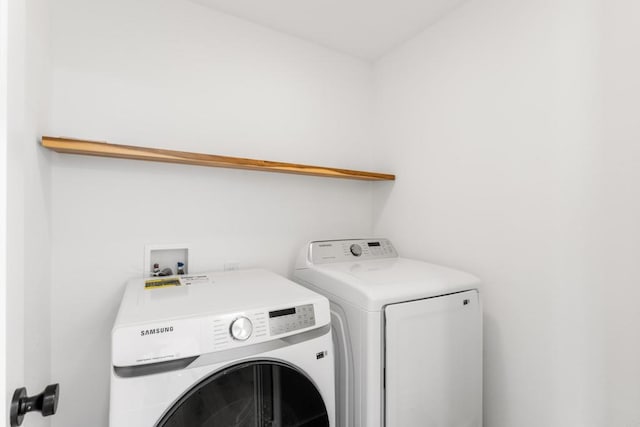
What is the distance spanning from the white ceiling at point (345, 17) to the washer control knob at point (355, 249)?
4.22 feet

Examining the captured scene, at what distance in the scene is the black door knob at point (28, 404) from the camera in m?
0.52

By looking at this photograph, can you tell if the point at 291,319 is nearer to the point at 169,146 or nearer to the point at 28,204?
the point at 28,204

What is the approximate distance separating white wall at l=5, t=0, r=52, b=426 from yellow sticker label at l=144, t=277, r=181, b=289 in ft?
1.05

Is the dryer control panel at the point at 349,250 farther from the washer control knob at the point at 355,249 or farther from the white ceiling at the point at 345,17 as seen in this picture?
the white ceiling at the point at 345,17

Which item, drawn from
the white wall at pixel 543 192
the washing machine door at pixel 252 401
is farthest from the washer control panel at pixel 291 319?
the white wall at pixel 543 192

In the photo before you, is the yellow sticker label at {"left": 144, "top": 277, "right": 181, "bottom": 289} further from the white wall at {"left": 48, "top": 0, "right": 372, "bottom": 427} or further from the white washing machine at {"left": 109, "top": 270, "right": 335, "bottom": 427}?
the white wall at {"left": 48, "top": 0, "right": 372, "bottom": 427}

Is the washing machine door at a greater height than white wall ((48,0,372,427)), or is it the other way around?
white wall ((48,0,372,427))

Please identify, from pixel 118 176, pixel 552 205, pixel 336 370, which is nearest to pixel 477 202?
pixel 552 205

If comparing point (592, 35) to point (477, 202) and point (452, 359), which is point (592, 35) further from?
point (452, 359)

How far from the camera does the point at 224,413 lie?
86cm

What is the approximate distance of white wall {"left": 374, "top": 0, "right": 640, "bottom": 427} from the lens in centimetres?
97

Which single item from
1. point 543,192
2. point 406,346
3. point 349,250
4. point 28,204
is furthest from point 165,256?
point 543,192

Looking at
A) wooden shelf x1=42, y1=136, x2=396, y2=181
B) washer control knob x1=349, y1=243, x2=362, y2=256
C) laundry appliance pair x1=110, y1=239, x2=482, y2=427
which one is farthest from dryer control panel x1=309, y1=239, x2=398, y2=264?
wooden shelf x1=42, y1=136, x2=396, y2=181

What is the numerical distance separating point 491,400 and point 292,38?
2.23 metres
